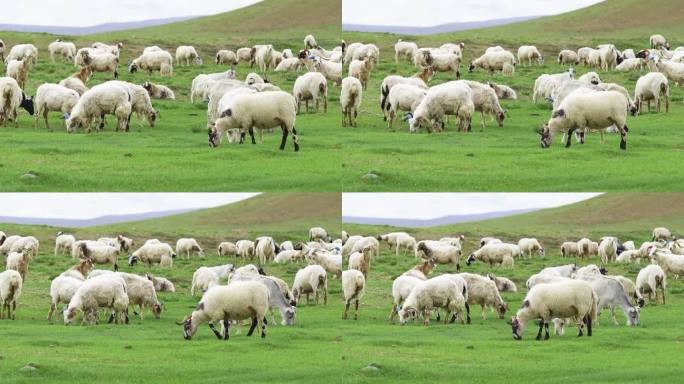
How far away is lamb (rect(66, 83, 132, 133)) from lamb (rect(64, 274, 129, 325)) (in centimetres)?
716

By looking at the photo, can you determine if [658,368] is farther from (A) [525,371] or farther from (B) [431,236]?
(B) [431,236]

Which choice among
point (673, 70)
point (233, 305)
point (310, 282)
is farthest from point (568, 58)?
point (233, 305)

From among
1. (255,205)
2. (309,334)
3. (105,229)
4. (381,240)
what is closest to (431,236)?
(381,240)

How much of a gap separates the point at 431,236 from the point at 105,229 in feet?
62.4

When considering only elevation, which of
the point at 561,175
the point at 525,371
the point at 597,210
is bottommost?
the point at 597,210

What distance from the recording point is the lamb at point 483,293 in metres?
32.9

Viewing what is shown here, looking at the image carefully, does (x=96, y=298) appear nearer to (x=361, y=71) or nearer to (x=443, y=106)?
(x=443, y=106)

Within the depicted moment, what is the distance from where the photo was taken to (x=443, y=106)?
122 feet

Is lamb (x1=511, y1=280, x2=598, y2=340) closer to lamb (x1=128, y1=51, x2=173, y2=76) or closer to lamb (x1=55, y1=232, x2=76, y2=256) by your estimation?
lamb (x1=55, y1=232, x2=76, y2=256)

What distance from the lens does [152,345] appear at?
26531 millimetres

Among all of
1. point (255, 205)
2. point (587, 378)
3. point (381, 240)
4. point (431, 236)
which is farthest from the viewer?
point (255, 205)

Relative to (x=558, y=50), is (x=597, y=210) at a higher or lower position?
lower

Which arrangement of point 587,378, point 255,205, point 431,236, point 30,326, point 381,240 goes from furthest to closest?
point 255,205 < point 431,236 < point 381,240 < point 30,326 < point 587,378

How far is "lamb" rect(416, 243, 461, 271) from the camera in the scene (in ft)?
150
